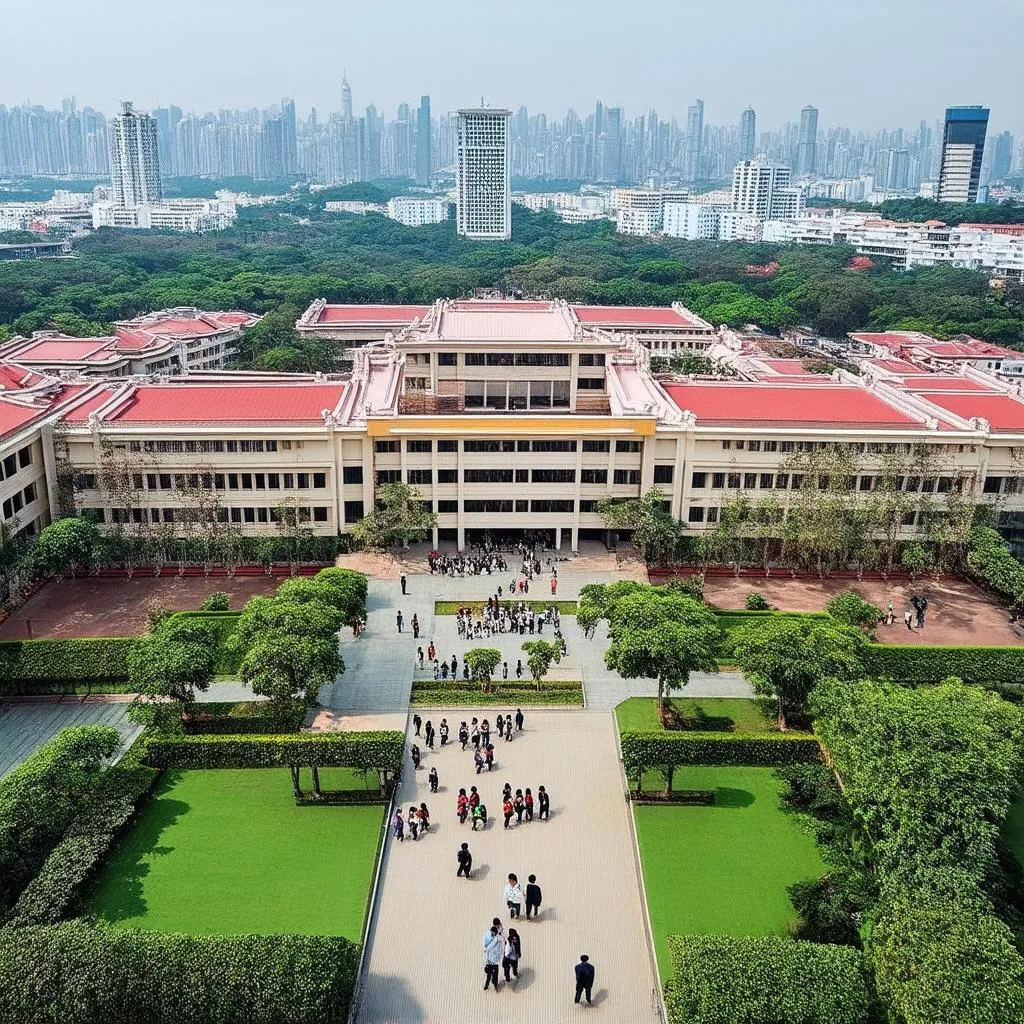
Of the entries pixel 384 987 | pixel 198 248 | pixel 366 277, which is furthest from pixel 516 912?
pixel 198 248

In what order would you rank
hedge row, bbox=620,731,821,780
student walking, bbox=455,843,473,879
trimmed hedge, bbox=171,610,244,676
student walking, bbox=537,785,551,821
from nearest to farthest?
student walking, bbox=455,843,473,879 < student walking, bbox=537,785,551,821 < hedge row, bbox=620,731,821,780 < trimmed hedge, bbox=171,610,244,676

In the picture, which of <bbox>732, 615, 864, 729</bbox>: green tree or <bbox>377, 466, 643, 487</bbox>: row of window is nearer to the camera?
<bbox>732, 615, 864, 729</bbox>: green tree

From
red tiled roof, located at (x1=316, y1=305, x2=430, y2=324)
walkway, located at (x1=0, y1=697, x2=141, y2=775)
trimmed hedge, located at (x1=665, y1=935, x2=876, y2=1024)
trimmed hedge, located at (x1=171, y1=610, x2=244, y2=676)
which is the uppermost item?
red tiled roof, located at (x1=316, y1=305, x2=430, y2=324)

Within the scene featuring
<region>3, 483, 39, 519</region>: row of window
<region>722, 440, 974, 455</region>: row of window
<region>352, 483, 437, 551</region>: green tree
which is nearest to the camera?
<region>3, 483, 39, 519</region>: row of window

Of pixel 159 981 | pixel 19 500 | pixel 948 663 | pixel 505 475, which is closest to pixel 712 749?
pixel 948 663

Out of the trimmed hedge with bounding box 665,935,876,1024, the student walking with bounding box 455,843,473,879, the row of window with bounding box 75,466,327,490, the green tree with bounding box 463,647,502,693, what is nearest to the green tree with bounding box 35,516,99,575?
the row of window with bounding box 75,466,327,490

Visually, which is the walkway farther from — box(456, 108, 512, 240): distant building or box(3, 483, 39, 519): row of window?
box(456, 108, 512, 240): distant building

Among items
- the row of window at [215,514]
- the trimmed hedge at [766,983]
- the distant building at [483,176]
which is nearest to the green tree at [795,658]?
the trimmed hedge at [766,983]
